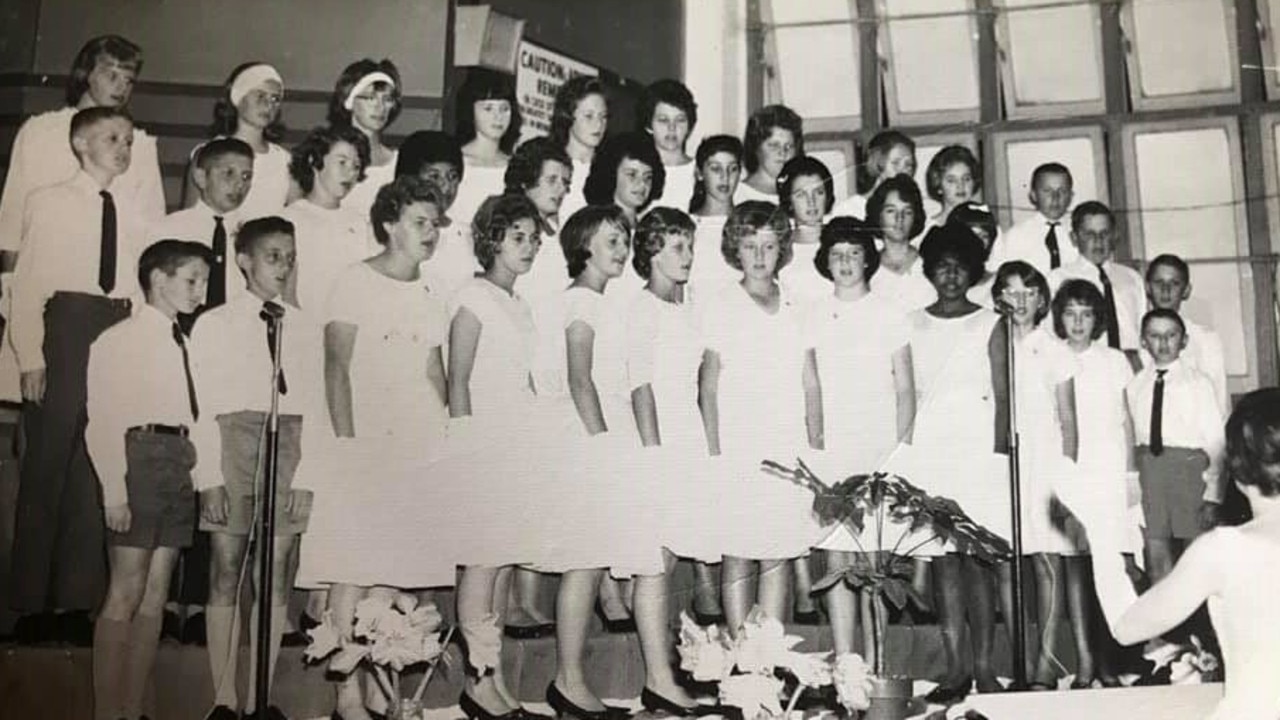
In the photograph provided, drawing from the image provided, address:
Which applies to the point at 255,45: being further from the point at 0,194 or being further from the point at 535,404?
the point at 535,404

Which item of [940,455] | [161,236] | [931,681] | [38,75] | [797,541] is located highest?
[38,75]

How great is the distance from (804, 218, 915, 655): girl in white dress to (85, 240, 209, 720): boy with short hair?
1200 mm

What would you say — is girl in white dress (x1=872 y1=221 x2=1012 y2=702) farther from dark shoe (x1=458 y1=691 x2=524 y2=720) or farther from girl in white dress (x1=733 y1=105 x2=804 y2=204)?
dark shoe (x1=458 y1=691 x2=524 y2=720)

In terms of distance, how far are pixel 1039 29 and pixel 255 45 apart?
1.56 m

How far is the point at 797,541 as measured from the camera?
2496 millimetres

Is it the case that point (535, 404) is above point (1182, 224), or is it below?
below

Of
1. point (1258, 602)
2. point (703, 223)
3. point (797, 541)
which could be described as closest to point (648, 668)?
point (797, 541)

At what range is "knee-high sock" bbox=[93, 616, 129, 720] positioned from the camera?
7.95 feet

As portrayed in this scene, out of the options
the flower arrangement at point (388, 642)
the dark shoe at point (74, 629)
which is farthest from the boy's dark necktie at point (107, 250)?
the flower arrangement at point (388, 642)

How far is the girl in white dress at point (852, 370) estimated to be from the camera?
8.25 ft

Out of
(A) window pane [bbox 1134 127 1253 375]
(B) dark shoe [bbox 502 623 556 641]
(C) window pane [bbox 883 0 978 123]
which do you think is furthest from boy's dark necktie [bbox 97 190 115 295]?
(A) window pane [bbox 1134 127 1253 375]

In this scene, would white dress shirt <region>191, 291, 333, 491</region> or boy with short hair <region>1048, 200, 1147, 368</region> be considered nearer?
white dress shirt <region>191, 291, 333, 491</region>

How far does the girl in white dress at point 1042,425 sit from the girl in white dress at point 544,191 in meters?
0.87

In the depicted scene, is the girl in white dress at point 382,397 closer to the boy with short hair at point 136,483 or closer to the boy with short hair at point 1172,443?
the boy with short hair at point 136,483
